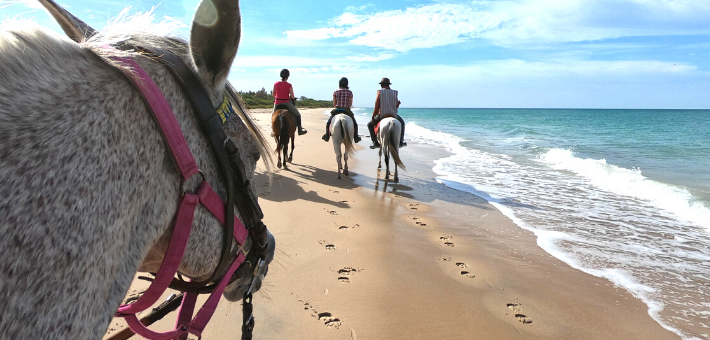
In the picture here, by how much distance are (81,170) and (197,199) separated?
1.01 feet

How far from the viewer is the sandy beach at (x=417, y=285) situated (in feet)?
10.2

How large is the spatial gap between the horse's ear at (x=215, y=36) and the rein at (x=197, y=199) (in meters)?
0.08

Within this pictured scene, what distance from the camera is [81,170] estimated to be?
0.79 meters

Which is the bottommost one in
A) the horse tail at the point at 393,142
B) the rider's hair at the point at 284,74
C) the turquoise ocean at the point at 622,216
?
the turquoise ocean at the point at 622,216

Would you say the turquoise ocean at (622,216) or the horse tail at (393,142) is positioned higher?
the horse tail at (393,142)

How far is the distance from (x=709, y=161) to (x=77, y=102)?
18.6 meters

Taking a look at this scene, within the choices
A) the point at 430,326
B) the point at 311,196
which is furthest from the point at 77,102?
the point at 311,196

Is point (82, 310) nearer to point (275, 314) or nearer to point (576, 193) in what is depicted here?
point (275, 314)

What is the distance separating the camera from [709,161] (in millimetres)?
13172

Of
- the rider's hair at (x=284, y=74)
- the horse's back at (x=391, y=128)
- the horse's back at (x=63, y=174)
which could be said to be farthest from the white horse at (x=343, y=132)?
the horse's back at (x=63, y=174)

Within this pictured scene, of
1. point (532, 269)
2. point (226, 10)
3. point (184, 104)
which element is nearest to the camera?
point (226, 10)

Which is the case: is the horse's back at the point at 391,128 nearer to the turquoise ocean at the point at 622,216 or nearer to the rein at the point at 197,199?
the turquoise ocean at the point at 622,216

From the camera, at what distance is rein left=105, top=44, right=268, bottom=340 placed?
952 millimetres

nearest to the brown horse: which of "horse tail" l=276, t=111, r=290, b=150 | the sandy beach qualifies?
"horse tail" l=276, t=111, r=290, b=150
